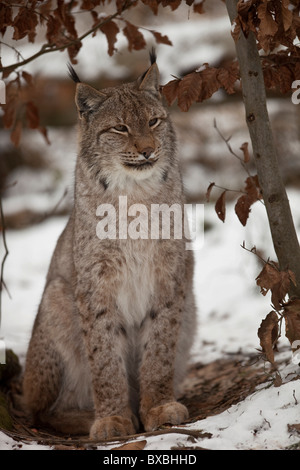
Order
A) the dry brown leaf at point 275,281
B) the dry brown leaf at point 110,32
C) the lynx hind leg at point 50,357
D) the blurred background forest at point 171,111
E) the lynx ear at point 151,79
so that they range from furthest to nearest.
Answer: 1. the blurred background forest at point 171,111
2. the dry brown leaf at point 110,32
3. the lynx hind leg at point 50,357
4. the lynx ear at point 151,79
5. the dry brown leaf at point 275,281

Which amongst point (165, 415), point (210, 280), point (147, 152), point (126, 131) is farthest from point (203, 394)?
point (210, 280)

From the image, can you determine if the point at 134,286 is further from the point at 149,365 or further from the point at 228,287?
the point at 228,287

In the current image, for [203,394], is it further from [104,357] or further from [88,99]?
[88,99]

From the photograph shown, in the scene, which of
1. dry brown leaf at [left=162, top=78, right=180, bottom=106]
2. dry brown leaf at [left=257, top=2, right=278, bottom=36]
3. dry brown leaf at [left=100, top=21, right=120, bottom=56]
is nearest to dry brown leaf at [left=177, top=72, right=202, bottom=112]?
dry brown leaf at [left=162, top=78, right=180, bottom=106]

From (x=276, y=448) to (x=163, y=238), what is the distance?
1410 mm

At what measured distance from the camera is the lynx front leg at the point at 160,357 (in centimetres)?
375

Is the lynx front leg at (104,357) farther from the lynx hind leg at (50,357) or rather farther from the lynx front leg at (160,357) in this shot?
the lynx hind leg at (50,357)

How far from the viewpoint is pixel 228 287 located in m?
6.98

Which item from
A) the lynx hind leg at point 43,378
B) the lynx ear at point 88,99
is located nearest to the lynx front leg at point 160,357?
the lynx hind leg at point 43,378

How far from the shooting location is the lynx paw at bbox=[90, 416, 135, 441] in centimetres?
340

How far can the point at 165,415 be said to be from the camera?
3506mm

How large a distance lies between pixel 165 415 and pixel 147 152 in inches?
57.5

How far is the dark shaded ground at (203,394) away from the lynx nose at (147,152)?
128 cm
